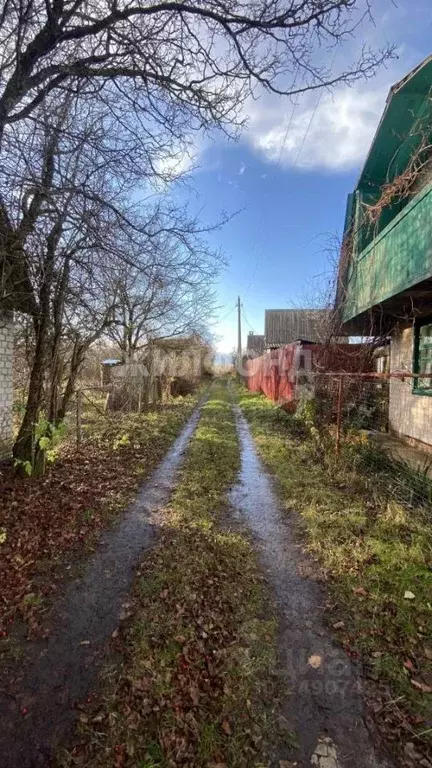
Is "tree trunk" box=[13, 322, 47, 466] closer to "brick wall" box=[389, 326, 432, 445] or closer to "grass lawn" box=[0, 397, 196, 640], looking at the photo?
"grass lawn" box=[0, 397, 196, 640]

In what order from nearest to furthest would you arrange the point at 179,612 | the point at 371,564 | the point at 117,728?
the point at 117,728
the point at 179,612
the point at 371,564

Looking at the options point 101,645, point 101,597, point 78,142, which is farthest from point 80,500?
point 78,142

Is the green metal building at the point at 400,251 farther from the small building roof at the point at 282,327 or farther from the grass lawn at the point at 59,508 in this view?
the small building roof at the point at 282,327

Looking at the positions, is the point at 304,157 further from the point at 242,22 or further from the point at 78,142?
the point at 78,142

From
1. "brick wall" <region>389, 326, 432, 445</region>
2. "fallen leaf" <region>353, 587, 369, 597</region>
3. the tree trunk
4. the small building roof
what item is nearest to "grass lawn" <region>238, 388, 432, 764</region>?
"fallen leaf" <region>353, 587, 369, 597</region>

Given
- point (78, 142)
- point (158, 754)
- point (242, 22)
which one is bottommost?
point (158, 754)

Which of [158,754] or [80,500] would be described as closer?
[158,754]

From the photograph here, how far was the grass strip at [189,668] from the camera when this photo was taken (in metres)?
2.00

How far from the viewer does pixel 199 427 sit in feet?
38.2

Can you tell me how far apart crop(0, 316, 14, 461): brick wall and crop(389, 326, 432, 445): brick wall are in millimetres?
8240

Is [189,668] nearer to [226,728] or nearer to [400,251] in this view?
[226,728]

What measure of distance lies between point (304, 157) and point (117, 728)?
11925 millimetres

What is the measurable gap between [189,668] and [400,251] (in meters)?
6.13

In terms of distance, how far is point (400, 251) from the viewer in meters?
5.95
